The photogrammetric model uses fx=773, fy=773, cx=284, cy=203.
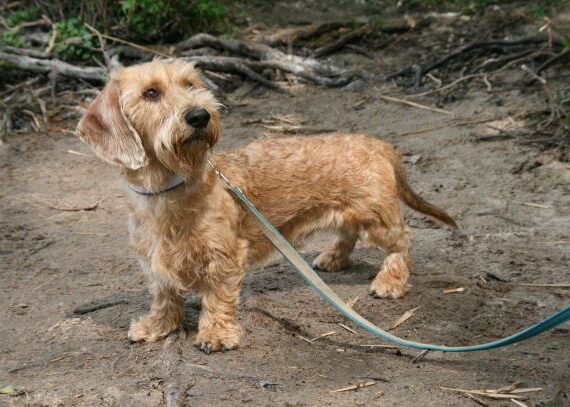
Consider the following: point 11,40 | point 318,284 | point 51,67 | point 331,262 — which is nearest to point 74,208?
point 331,262

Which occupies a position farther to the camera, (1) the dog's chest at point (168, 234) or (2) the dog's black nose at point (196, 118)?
(1) the dog's chest at point (168, 234)

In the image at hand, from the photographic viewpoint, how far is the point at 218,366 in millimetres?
4535

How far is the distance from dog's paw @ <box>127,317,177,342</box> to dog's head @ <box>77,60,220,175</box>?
107 cm

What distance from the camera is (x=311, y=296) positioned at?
5.59m

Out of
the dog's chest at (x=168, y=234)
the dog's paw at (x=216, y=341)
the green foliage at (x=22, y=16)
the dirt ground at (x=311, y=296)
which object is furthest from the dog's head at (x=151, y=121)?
the green foliage at (x=22, y=16)

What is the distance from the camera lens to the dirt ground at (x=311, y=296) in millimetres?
4328

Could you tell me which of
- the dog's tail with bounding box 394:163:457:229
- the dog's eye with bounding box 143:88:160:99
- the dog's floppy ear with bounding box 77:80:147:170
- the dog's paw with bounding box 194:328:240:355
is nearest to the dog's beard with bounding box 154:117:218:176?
the dog's floppy ear with bounding box 77:80:147:170

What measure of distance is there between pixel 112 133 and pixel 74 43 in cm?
634

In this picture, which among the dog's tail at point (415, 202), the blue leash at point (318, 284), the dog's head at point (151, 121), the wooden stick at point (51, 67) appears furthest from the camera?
the wooden stick at point (51, 67)

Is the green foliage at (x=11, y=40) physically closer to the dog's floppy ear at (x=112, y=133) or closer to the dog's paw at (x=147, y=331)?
the dog's floppy ear at (x=112, y=133)

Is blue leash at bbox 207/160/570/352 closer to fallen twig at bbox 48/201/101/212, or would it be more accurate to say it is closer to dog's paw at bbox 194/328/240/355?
dog's paw at bbox 194/328/240/355

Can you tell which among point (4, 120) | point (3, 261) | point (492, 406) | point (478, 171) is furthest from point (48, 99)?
point (492, 406)

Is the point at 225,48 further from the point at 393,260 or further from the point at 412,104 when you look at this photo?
the point at 393,260

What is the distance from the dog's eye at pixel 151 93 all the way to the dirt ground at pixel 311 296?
1.53 m
